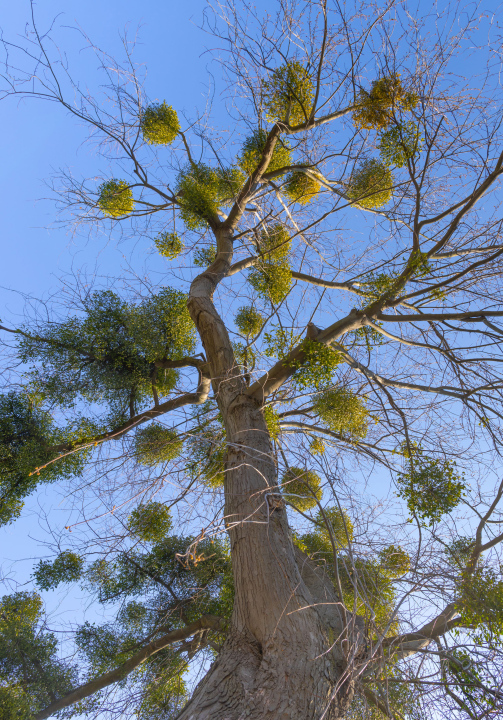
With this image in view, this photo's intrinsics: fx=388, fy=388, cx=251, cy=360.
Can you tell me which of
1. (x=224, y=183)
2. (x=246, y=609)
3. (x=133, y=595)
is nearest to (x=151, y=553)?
(x=133, y=595)

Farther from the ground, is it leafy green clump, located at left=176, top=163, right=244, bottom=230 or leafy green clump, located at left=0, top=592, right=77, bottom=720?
leafy green clump, located at left=176, top=163, right=244, bottom=230

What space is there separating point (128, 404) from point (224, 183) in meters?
3.15

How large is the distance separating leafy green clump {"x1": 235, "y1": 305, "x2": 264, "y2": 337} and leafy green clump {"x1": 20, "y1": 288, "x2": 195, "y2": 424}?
2.00ft

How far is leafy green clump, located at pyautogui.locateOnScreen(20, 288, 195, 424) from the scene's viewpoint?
4223 mm

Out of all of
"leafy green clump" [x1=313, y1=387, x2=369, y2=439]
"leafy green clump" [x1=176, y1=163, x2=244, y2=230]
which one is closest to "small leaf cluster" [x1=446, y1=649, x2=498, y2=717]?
"leafy green clump" [x1=313, y1=387, x2=369, y2=439]

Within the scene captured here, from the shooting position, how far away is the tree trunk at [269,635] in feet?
5.07

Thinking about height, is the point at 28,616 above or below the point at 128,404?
below

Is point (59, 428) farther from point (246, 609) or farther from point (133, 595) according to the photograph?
point (246, 609)

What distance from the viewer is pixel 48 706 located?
3.44 metres

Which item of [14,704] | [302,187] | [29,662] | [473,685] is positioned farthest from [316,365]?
[29,662]

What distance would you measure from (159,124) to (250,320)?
258 centimetres

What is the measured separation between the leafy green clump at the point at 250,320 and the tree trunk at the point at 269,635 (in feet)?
6.42

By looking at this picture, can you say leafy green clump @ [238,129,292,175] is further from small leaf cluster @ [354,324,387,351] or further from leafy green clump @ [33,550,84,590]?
leafy green clump @ [33,550,84,590]

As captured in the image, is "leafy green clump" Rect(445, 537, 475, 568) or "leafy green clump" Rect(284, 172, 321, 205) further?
"leafy green clump" Rect(284, 172, 321, 205)
